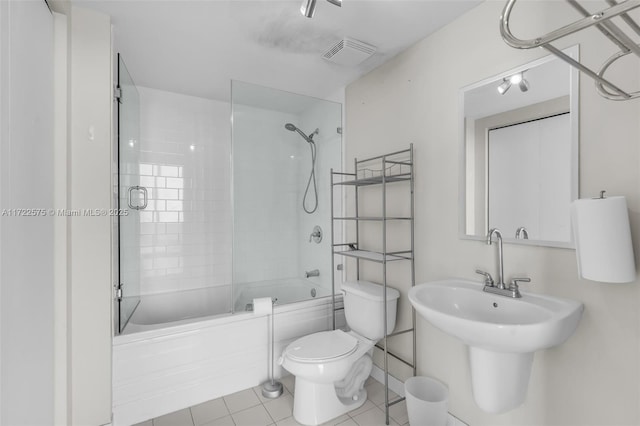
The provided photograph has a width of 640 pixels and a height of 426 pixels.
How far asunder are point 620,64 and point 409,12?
39.7 inches

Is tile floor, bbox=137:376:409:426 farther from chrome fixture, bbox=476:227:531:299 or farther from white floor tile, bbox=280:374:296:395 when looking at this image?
chrome fixture, bbox=476:227:531:299

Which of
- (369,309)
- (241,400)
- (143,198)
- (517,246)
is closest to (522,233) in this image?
(517,246)

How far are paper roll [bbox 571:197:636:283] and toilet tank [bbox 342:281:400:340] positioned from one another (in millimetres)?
1133

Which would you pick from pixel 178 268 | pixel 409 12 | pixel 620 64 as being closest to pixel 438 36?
pixel 409 12

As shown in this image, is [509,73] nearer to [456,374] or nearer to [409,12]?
[409,12]

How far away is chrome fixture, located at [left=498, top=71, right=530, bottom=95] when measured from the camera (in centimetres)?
148

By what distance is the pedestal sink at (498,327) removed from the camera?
115 centimetres

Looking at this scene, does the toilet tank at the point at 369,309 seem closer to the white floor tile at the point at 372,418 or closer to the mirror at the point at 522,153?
the white floor tile at the point at 372,418

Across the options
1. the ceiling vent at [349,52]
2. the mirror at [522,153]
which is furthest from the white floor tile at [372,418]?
the ceiling vent at [349,52]

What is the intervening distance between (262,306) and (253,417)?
0.66 m

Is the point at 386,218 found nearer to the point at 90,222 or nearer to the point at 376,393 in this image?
the point at 376,393

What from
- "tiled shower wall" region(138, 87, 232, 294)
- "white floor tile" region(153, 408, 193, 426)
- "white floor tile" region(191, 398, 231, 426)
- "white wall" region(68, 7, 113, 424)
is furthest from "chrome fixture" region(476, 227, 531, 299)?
"tiled shower wall" region(138, 87, 232, 294)

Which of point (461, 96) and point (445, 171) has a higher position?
point (461, 96)

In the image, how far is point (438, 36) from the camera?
187 cm
